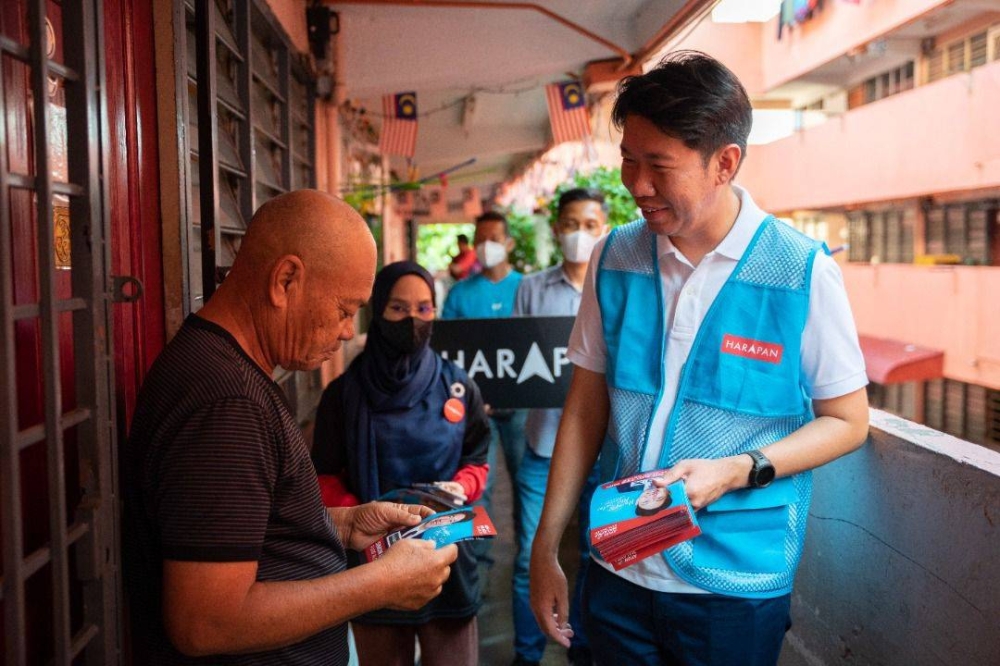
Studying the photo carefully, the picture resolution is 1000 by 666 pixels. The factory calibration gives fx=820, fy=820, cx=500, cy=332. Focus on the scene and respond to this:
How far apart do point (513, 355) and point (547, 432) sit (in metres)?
0.42

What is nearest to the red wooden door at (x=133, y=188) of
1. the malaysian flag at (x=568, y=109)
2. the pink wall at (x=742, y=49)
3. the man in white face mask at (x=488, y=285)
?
the man in white face mask at (x=488, y=285)

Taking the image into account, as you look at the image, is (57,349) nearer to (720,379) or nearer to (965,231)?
(720,379)

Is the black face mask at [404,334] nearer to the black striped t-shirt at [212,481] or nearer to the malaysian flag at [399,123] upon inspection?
the black striped t-shirt at [212,481]

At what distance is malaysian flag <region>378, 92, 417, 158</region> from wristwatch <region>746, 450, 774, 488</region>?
625 cm

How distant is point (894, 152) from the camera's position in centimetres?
1445

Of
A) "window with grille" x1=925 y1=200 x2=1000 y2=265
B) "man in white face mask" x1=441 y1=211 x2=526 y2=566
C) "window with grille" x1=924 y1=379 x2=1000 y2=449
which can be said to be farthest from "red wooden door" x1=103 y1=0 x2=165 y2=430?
"window with grille" x1=925 y1=200 x2=1000 y2=265

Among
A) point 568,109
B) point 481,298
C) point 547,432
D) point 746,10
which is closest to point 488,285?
point 481,298

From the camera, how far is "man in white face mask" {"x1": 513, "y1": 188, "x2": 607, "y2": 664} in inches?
151

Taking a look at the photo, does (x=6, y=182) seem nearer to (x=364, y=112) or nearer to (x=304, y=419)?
(x=304, y=419)

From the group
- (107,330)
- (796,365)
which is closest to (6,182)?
(107,330)

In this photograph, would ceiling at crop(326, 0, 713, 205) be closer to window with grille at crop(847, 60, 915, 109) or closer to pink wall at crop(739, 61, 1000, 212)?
pink wall at crop(739, 61, 1000, 212)

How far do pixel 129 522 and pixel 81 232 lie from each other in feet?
2.12

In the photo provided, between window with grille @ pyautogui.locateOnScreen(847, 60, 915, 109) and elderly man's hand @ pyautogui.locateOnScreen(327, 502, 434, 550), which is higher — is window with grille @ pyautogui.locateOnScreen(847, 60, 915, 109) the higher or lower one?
the higher one

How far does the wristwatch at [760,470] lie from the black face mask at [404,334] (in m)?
1.35
